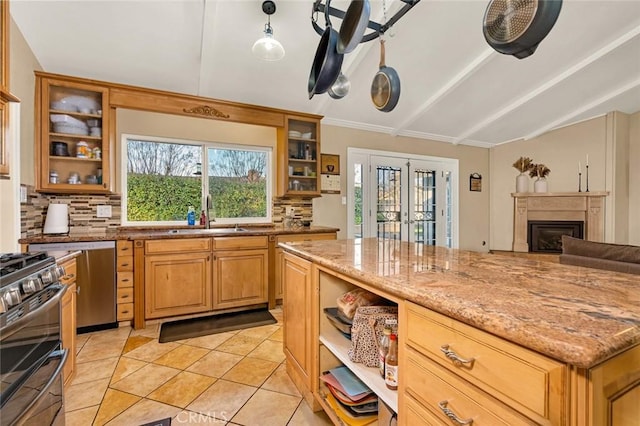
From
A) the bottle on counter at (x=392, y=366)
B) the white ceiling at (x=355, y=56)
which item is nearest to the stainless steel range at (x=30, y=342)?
the bottle on counter at (x=392, y=366)

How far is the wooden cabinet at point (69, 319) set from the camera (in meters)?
1.71

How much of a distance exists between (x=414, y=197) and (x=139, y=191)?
4.03 metres

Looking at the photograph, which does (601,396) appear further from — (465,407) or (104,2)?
(104,2)

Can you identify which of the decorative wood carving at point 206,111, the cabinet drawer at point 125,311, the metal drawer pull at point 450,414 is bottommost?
the cabinet drawer at point 125,311

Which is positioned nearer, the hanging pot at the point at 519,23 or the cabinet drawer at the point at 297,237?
the hanging pot at the point at 519,23

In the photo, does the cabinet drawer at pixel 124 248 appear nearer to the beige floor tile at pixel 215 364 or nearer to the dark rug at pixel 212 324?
the dark rug at pixel 212 324

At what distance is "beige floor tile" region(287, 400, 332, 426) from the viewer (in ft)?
5.15

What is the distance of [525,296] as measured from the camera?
782 millimetres

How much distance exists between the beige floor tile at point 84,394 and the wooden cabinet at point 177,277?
0.93 meters

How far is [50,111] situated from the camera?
8.94 feet

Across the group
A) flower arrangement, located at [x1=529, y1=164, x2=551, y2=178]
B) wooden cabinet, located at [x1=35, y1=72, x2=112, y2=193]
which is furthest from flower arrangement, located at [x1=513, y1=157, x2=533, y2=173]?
wooden cabinet, located at [x1=35, y1=72, x2=112, y2=193]

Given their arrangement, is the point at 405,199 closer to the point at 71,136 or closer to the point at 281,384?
the point at 281,384

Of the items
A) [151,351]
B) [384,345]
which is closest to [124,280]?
[151,351]

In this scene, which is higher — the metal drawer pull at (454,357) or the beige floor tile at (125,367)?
the metal drawer pull at (454,357)
